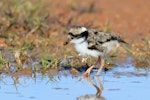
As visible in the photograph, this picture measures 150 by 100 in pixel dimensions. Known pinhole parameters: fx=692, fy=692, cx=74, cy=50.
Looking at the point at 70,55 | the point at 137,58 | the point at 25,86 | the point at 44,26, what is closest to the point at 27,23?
the point at 44,26

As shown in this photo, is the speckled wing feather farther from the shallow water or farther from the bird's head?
the shallow water

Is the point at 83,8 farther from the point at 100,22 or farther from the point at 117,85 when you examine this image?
the point at 117,85

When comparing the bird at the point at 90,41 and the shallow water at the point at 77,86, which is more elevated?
the bird at the point at 90,41

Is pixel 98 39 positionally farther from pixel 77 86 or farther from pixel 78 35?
pixel 77 86

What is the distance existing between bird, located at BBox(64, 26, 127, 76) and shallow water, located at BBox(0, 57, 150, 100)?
0.31 metres

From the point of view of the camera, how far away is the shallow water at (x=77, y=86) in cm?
750

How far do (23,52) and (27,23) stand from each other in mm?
2040

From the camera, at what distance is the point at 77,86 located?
8078mm

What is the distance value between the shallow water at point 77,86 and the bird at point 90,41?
311 millimetres

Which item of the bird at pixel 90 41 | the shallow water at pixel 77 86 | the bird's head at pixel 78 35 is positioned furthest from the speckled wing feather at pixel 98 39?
the shallow water at pixel 77 86

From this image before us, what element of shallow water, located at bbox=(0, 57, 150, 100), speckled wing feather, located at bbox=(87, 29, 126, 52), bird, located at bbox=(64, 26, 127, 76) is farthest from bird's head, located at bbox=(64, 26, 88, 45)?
shallow water, located at bbox=(0, 57, 150, 100)

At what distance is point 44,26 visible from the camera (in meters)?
11.2

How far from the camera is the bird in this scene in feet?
28.2

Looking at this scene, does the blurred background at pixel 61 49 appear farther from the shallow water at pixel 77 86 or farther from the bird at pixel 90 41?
the bird at pixel 90 41
